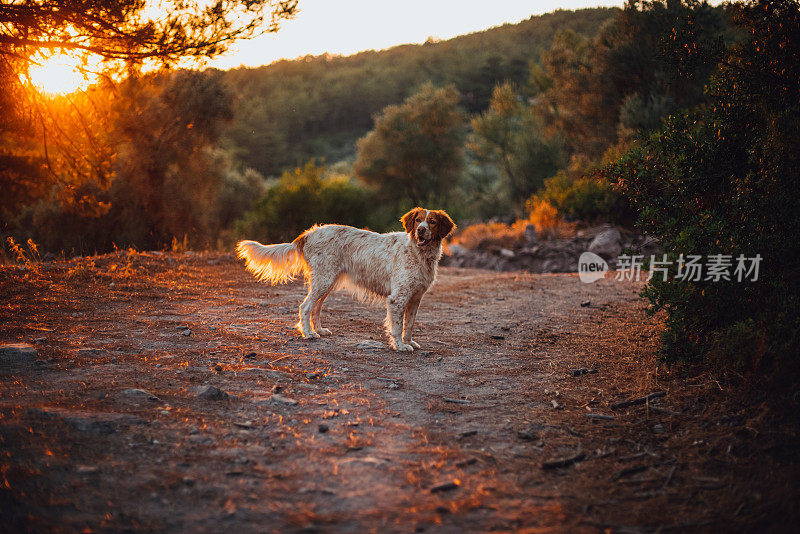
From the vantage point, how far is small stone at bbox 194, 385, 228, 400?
405 centimetres

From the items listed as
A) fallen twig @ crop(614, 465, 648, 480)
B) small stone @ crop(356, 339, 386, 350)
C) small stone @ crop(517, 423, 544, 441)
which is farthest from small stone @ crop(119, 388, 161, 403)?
fallen twig @ crop(614, 465, 648, 480)

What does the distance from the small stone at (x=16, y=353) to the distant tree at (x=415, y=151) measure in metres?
Result: 24.1

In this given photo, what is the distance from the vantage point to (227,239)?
762 inches

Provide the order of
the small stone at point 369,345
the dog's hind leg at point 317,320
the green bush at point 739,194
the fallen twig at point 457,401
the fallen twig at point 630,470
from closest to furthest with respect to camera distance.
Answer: the fallen twig at point 630,470 → the green bush at point 739,194 → the fallen twig at point 457,401 → the small stone at point 369,345 → the dog's hind leg at point 317,320

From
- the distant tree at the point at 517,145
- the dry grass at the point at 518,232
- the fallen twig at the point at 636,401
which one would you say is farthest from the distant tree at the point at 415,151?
the fallen twig at the point at 636,401

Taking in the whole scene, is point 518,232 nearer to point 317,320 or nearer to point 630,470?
point 317,320

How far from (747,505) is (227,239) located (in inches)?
736

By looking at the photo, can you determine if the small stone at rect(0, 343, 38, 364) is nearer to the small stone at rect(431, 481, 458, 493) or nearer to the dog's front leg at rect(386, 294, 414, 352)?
the dog's front leg at rect(386, 294, 414, 352)

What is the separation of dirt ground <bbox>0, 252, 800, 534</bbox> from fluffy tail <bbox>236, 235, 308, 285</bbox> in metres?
0.78

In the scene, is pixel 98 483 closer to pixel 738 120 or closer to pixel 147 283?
pixel 738 120

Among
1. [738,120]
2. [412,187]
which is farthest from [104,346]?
[412,187]

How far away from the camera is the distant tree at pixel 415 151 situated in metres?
28.4

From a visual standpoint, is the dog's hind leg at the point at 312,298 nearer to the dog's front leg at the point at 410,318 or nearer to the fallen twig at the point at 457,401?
the dog's front leg at the point at 410,318

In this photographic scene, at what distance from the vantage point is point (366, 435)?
11.8ft
